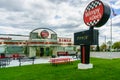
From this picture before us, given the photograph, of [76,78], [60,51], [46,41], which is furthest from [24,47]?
[76,78]

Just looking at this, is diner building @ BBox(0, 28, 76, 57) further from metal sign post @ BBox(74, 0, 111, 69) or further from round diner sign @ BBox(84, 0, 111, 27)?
round diner sign @ BBox(84, 0, 111, 27)

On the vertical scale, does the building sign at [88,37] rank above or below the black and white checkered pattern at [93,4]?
below

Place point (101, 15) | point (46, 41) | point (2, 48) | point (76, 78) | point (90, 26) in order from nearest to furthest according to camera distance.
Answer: point (76, 78)
point (101, 15)
point (90, 26)
point (46, 41)
point (2, 48)

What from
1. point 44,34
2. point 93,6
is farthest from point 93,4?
point 44,34

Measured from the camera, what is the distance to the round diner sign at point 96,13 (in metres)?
14.3

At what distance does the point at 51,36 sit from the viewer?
4372 centimetres

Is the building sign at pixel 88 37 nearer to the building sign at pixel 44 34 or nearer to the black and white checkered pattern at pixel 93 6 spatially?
the black and white checkered pattern at pixel 93 6

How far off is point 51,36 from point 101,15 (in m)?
29.9

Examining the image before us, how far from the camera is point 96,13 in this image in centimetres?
1509

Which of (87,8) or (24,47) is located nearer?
(87,8)

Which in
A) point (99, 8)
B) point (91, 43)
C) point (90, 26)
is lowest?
point (91, 43)

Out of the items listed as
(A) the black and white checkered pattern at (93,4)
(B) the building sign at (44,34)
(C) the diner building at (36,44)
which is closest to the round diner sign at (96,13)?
(A) the black and white checkered pattern at (93,4)

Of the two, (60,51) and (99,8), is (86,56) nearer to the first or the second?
(99,8)

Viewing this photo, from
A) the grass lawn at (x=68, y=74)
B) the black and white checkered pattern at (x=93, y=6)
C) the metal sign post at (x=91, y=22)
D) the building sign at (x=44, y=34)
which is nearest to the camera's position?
the grass lawn at (x=68, y=74)
